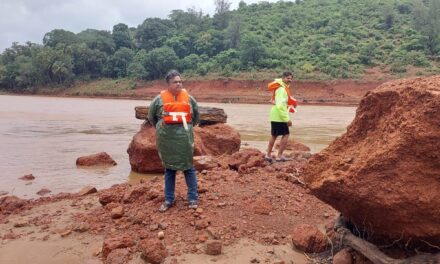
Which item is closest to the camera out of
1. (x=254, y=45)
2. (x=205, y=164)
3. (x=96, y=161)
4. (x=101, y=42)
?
(x=205, y=164)

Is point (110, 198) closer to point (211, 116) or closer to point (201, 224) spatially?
point (201, 224)

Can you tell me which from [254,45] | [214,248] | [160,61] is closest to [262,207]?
[214,248]

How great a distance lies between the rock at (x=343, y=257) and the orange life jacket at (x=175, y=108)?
6.90ft

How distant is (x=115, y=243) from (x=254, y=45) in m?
52.3

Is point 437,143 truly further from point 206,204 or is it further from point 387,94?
point 206,204

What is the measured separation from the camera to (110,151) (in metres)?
12.7

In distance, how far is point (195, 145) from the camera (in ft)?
29.7

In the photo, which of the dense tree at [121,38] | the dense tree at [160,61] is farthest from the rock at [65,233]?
the dense tree at [121,38]

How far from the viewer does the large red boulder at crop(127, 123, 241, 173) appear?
9.18 meters

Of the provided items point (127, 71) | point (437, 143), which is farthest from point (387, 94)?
point (127, 71)

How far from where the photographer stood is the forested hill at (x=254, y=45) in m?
53.7

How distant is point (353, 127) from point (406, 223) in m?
0.94

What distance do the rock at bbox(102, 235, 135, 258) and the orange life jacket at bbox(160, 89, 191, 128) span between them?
1.32m

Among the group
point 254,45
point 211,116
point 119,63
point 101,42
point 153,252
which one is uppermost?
point 101,42
